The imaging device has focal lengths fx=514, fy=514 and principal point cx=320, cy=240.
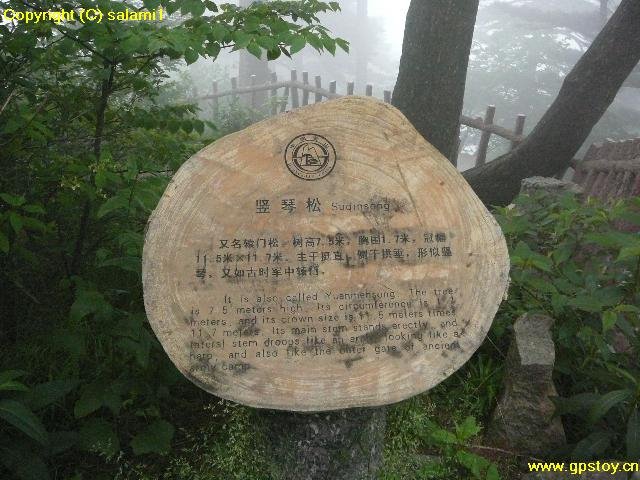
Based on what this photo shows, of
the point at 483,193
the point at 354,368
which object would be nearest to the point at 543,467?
the point at 354,368

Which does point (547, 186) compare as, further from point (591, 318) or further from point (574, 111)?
point (591, 318)

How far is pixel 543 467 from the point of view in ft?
7.39

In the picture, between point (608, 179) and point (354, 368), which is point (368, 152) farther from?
point (608, 179)

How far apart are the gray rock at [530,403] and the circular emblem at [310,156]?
134 cm

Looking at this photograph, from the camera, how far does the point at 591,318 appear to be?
2416 millimetres

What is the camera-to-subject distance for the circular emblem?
188 cm

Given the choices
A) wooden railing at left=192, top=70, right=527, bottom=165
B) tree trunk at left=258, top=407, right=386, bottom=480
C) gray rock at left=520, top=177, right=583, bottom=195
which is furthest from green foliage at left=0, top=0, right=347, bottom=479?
gray rock at left=520, top=177, right=583, bottom=195

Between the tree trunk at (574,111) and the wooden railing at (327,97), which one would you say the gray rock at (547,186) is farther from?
the wooden railing at (327,97)

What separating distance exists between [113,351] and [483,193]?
12.7ft

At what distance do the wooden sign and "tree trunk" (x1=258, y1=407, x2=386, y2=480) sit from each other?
0.84 feet

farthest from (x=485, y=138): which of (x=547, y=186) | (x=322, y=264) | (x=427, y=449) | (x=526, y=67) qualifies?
(x=526, y=67)

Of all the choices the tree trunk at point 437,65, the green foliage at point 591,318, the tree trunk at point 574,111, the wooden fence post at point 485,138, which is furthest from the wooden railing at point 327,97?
the green foliage at point 591,318

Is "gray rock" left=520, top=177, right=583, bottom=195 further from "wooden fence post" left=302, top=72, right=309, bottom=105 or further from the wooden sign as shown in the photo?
"wooden fence post" left=302, top=72, right=309, bottom=105

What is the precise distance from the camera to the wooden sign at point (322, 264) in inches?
A: 68.1
